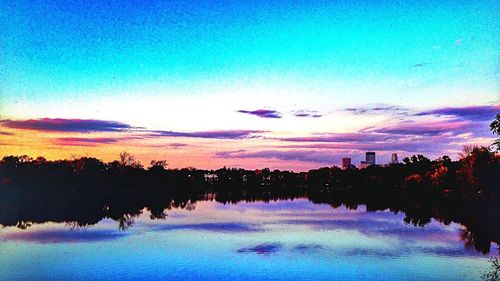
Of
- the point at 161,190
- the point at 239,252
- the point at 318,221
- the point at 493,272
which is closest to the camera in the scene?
the point at 493,272

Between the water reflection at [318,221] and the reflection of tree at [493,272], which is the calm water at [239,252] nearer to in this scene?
the water reflection at [318,221]

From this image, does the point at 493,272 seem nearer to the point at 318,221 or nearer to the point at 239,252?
the point at 239,252

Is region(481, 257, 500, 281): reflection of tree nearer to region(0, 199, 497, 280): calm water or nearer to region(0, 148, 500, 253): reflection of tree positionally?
region(0, 199, 497, 280): calm water

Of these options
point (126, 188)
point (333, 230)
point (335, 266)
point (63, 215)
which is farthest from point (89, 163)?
point (335, 266)

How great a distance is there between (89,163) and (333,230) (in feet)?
159

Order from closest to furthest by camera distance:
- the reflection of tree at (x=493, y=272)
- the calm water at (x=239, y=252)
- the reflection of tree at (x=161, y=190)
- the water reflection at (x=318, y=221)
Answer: the reflection of tree at (x=493, y=272)
the calm water at (x=239, y=252)
the water reflection at (x=318, y=221)
the reflection of tree at (x=161, y=190)

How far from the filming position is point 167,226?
1266 inches

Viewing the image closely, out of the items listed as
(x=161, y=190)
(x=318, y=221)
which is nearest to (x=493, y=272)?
(x=318, y=221)

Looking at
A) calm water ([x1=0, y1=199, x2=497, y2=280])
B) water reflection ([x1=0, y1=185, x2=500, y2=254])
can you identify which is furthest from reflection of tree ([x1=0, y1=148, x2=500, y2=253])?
calm water ([x1=0, y1=199, x2=497, y2=280])

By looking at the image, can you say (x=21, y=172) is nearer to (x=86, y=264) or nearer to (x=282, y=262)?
(x=86, y=264)

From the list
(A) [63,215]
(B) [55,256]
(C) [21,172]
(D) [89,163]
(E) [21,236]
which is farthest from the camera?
(D) [89,163]

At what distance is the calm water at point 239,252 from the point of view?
1742 cm

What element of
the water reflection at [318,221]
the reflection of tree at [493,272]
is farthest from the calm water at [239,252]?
the reflection of tree at [493,272]

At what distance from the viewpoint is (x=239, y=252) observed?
21547 mm
